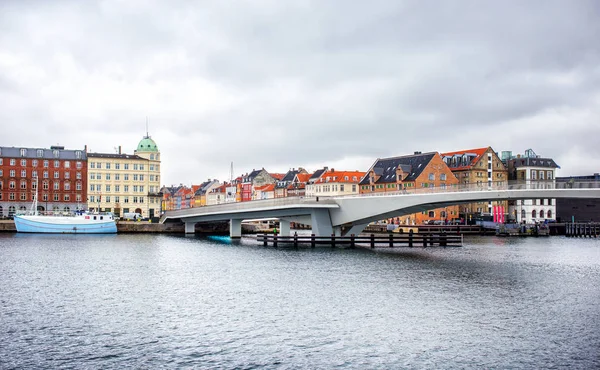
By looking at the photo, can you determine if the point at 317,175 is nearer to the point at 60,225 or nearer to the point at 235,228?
the point at 235,228

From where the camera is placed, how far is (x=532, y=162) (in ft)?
478

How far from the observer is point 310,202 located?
75000mm

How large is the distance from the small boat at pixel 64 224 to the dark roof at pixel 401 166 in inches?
2475

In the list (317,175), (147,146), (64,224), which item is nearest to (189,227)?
(64,224)

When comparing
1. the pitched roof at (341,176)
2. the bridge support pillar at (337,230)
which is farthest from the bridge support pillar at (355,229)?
the pitched roof at (341,176)

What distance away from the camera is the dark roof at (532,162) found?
478ft

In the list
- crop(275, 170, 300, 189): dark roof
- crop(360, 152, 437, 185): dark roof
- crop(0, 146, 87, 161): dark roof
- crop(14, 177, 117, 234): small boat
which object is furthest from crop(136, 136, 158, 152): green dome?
crop(275, 170, 300, 189): dark roof

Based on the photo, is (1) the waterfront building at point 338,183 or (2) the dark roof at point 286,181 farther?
(2) the dark roof at point 286,181

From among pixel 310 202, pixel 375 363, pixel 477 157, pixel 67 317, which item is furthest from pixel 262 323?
pixel 477 157

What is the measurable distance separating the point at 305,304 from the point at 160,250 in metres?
39.8

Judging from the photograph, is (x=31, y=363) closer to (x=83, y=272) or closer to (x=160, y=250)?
(x=83, y=272)

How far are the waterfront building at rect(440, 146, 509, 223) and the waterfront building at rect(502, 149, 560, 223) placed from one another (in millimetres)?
2967

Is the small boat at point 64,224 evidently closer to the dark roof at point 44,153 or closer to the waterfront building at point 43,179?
the waterfront building at point 43,179

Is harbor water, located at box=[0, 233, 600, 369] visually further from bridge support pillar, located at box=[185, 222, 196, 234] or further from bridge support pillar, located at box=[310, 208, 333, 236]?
bridge support pillar, located at box=[185, 222, 196, 234]
